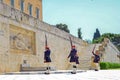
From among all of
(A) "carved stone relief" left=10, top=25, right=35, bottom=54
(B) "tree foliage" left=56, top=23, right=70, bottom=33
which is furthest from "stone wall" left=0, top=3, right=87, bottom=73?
(B) "tree foliage" left=56, top=23, right=70, bottom=33

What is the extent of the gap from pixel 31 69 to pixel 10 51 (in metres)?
2.58

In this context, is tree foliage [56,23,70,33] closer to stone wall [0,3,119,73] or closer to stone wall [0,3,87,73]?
stone wall [0,3,119,73]

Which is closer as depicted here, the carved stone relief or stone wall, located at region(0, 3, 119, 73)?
stone wall, located at region(0, 3, 119, 73)

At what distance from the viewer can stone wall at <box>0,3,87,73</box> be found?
22.4 m

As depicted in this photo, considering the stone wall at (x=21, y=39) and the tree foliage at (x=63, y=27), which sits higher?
the tree foliage at (x=63, y=27)

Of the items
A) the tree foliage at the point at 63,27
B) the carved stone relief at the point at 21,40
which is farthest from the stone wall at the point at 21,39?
the tree foliage at the point at 63,27

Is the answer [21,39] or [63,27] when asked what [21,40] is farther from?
[63,27]

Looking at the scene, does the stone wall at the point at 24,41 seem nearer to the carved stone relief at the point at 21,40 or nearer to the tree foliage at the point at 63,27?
the carved stone relief at the point at 21,40

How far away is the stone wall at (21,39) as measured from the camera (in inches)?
883

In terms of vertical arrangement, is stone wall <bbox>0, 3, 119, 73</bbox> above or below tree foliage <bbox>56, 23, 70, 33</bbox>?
below

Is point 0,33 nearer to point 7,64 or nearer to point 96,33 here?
point 7,64

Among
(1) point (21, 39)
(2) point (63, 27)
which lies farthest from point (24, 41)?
(2) point (63, 27)

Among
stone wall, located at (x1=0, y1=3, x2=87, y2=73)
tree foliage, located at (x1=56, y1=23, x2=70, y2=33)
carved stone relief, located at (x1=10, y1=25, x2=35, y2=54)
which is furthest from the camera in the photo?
tree foliage, located at (x1=56, y1=23, x2=70, y2=33)

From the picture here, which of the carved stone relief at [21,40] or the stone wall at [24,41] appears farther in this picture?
the carved stone relief at [21,40]
